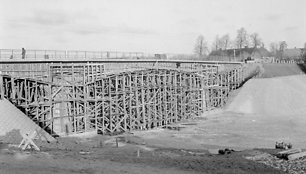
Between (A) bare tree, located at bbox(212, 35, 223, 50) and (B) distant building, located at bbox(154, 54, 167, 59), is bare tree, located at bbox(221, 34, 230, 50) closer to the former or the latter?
(A) bare tree, located at bbox(212, 35, 223, 50)

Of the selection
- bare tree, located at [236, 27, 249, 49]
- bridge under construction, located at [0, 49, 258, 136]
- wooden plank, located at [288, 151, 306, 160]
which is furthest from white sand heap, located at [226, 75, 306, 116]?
bare tree, located at [236, 27, 249, 49]

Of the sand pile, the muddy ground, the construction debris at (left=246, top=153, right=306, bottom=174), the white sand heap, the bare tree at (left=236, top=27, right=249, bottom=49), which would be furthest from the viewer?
the bare tree at (left=236, top=27, right=249, bottom=49)

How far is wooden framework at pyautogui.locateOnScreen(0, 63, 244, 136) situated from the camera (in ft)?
100

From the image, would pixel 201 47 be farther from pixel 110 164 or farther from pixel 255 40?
pixel 110 164

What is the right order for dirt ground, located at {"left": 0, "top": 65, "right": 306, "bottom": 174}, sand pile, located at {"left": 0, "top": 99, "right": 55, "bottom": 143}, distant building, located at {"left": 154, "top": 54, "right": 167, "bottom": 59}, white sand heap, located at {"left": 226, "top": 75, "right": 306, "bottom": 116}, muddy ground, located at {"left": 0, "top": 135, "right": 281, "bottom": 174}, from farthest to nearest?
distant building, located at {"left": 154, "top": 54, "right": 167, "bottom": 59} → white sand heap, located at {"left": 226, "top": 75, "right": 306, "bottom": 116} → sand pile, located at {"left": 0, "top": 99, "right": 55, "bottom": 143} → dirt ground, located at {"left": 0, "top": 65, "right": 306, "bottom": 174} → muddy ground, located at {"left": 0, "top": 135, "right": 281, "bottom": 174}

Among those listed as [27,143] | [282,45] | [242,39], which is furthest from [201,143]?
[282,45]

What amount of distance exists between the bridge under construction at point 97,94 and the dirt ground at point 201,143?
1.80 meters

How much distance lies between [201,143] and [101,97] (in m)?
10.1

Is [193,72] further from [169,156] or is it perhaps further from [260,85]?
[169,156]

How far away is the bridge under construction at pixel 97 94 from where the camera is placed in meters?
30.7

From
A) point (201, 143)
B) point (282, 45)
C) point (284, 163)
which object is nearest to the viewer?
point (284, 163)

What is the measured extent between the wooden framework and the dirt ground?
181 cm

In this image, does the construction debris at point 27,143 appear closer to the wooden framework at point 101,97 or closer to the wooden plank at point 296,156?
the wooden framework at point 101,97

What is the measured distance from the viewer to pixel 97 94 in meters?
34.8
